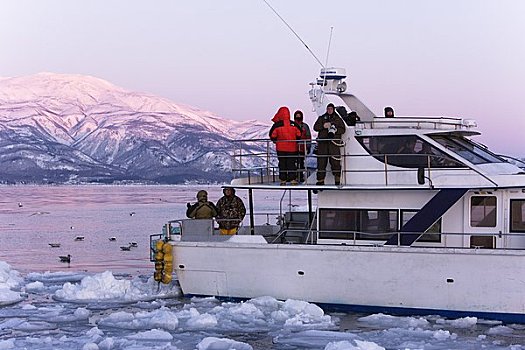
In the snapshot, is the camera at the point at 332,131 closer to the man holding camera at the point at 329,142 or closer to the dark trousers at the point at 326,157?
the man holding camera at the point at 329,142

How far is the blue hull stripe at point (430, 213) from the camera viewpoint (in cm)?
1461

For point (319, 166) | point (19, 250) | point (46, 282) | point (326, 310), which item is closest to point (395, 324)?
point (326, 310)

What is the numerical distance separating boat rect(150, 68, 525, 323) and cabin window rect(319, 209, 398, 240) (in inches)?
0.7

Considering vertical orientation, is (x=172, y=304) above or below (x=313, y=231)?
below

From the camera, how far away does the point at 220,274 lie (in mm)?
16094

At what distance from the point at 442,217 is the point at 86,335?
21.2ft

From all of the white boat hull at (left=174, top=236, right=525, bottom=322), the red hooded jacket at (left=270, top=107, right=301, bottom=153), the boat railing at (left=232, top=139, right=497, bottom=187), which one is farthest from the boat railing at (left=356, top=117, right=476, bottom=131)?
the white boat hull at (left=174, top=236, right=525, bottom=322)

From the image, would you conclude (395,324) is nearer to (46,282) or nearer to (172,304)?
(172,304)

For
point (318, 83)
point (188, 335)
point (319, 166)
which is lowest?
point (188, 335)

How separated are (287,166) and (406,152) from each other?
2.38 m

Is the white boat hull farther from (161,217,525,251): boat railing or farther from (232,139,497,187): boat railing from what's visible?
(232,139,497,187): boat railing

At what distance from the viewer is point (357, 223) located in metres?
15.6

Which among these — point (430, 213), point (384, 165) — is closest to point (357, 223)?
point (384, 165)

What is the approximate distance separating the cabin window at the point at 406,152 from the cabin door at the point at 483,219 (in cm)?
70
